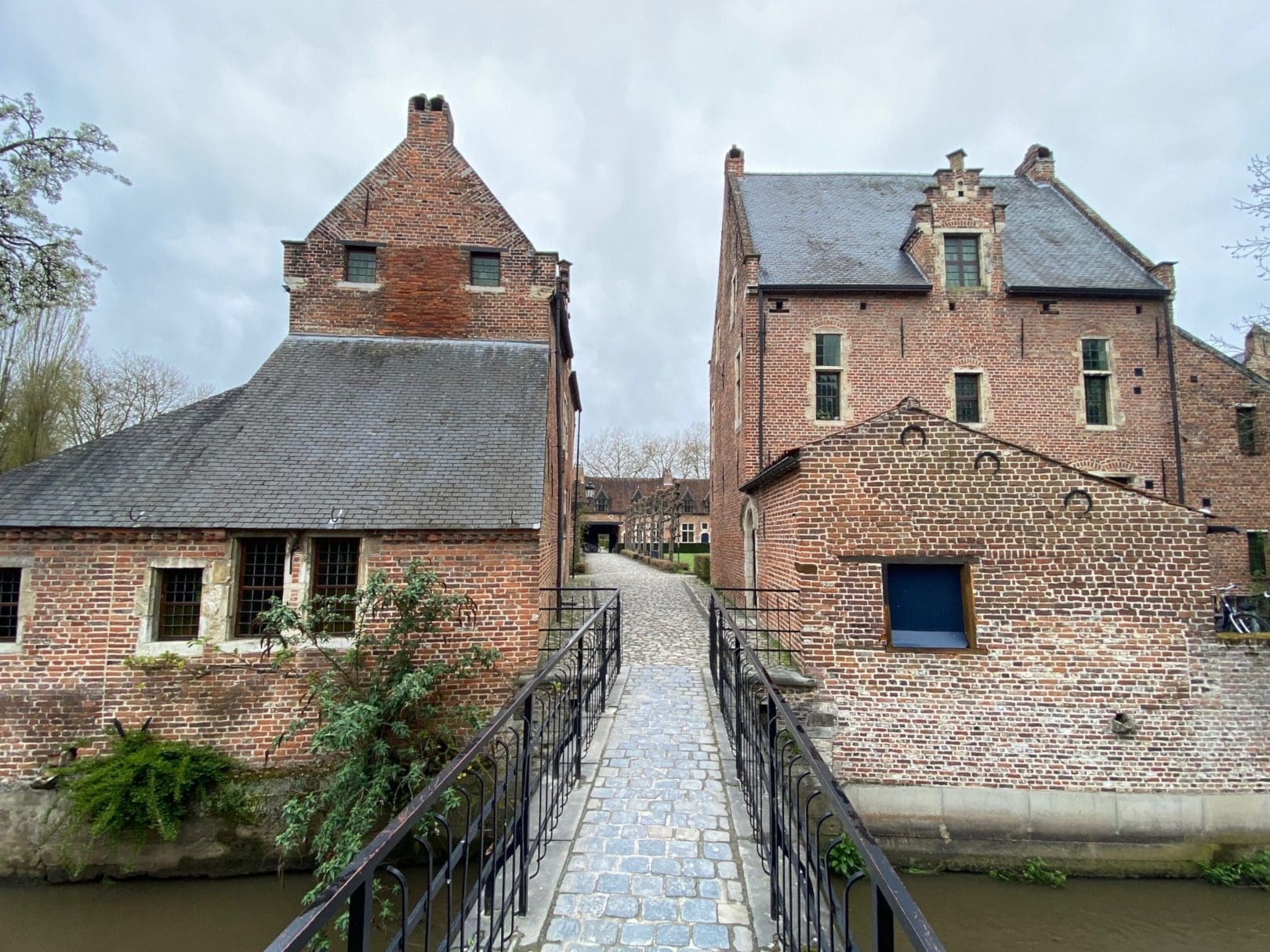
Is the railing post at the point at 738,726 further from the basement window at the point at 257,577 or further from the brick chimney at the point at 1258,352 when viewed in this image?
the brick chimney at the point at 1258,352

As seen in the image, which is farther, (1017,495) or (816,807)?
(1017,495)

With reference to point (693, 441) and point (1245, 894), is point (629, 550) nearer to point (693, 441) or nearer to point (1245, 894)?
point (693, 441)

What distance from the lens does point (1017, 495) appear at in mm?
6824

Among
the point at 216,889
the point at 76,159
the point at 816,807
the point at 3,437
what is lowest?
the point at 216,889

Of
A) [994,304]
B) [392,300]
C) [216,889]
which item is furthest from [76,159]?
[994,304]

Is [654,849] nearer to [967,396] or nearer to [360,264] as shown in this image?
[360,264]

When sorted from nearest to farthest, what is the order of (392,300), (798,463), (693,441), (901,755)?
(901,755)
(798,463)
(392,300)
(693,441)

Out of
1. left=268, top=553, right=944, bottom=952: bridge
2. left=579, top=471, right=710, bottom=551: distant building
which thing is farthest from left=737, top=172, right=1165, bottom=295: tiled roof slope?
left=579, top=471, right=710, bottom=551: distant building

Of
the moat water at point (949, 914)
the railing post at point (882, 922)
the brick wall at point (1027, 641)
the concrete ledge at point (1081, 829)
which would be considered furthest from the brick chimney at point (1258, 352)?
the railing post at point (882, 922)

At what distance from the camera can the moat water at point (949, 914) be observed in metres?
5.66

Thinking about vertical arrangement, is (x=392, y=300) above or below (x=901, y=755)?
above

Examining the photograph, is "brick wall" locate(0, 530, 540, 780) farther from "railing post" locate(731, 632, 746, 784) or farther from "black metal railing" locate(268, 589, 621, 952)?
"railing post" locate(731, 632, 746, 784)

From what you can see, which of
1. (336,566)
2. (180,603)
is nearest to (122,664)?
(180,603)

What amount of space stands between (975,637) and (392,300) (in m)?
11.3
